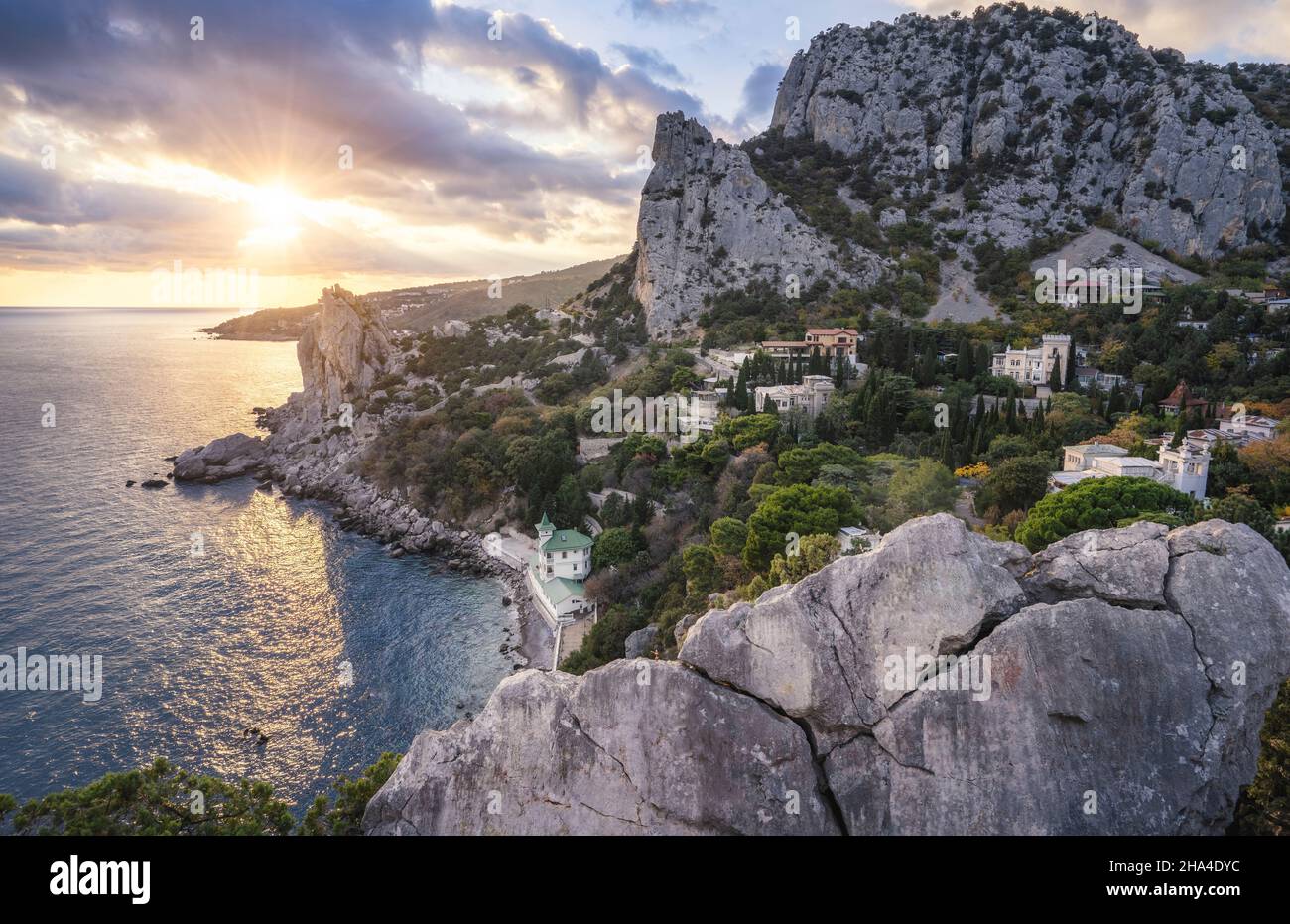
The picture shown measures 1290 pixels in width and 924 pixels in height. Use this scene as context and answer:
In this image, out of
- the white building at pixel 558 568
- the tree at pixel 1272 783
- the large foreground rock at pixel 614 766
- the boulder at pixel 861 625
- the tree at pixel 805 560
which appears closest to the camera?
the tree at pixel 1272 783

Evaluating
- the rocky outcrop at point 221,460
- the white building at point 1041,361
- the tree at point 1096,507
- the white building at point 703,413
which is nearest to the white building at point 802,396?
the white building at point 703,413

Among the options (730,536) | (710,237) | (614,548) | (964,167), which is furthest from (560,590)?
(964,167)

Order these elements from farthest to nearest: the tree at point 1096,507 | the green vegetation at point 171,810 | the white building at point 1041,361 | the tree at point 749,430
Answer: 1. the white building at point 1041,361
2. the tree at point 749,430
3. the tree at point 1096,507
4. the green vegetation at point 171,810

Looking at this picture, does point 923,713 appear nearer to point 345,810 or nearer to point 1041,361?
point 345,810

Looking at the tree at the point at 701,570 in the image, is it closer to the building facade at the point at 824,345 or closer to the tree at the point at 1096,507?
the tree at the point at 1096,507

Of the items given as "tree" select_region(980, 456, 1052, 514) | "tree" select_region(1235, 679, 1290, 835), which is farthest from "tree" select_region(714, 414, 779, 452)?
"tree" select_region(1235, 679, 1290, 835)
